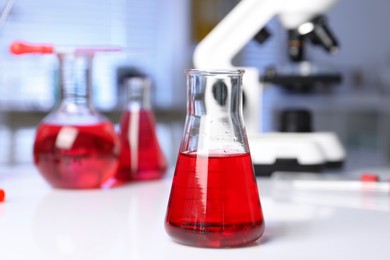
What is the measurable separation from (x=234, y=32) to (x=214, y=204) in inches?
23.2

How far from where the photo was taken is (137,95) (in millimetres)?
1083

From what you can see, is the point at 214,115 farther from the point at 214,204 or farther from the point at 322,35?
the point at 322,35

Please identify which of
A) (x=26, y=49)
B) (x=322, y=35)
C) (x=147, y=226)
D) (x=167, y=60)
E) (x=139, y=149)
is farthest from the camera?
(x=167, y=60)

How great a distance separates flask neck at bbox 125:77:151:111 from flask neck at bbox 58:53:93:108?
3.9 inches

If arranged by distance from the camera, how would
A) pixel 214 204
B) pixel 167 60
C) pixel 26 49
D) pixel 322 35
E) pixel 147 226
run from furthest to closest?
pixel 167 60 → pixel 322 35 → pixel 26 49 → pixel 147 226 → pixel 214 204

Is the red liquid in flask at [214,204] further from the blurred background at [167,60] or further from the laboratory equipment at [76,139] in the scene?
the blurred background at [167,60]

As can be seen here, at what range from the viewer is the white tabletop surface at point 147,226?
591mm

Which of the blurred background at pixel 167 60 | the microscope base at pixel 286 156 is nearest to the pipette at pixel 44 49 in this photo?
the microscope base at pixel 286 156

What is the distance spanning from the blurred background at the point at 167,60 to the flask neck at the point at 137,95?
1.08m

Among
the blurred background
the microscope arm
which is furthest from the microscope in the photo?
the blurred background

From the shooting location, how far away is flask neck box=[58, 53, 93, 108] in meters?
0.96

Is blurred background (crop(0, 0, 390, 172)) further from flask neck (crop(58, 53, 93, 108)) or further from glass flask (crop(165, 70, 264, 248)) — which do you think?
glass flask (crop(165, 70, 264, 248))

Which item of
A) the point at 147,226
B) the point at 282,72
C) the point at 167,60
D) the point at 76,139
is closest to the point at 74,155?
the point at 76,139

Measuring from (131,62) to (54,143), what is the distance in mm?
2045
